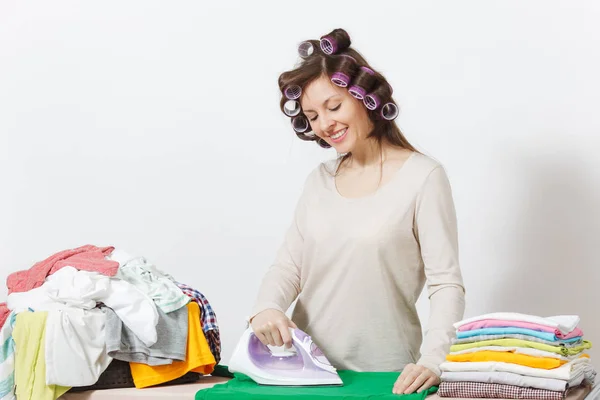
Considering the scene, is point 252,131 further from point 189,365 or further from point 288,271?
point 189,365

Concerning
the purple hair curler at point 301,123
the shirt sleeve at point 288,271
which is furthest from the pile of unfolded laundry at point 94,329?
the purple hair curler at point 301,123

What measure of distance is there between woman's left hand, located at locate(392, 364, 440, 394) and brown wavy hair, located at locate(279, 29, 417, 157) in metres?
0.78

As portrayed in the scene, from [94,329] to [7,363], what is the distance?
27 cm

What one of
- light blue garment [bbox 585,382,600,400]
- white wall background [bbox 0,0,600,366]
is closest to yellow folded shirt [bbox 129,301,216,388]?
light blue garment [bbox 585,382,600,400]

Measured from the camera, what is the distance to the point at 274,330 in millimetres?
2635

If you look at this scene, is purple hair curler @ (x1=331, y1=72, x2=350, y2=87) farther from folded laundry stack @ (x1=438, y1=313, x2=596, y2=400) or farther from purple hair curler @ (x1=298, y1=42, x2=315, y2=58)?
folded laundry stack @ (x1=438, y1=313, x2=596, y2=400)

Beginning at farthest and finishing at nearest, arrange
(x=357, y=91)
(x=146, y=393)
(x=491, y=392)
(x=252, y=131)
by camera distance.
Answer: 1. (x=252, y=131)
2. (x=357, y=91)
3. (x=146, y=393)
4. (x=491, y=392)

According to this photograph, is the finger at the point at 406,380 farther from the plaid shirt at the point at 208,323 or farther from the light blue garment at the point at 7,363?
the light blue garment at the point at 7,363

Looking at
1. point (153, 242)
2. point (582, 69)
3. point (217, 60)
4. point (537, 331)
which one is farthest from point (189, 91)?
point (537, 331)

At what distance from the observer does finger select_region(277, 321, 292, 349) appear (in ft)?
8.57

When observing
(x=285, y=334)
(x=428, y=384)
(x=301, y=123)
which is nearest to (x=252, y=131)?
(x=301, y=123)

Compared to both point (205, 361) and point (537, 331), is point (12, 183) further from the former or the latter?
point (537, 331)

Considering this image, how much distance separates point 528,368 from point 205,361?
0.98 meters

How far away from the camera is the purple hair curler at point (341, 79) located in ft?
9.22
